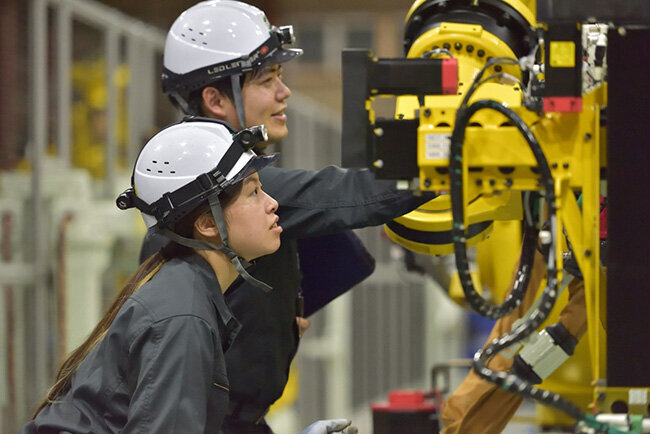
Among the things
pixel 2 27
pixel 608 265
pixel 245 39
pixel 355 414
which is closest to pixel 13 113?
pixel 2 27

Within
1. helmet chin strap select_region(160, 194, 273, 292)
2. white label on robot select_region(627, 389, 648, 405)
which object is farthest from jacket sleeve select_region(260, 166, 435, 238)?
white label on robot select_region(627, 389, 648, 405)

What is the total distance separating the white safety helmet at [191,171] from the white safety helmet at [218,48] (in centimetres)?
51

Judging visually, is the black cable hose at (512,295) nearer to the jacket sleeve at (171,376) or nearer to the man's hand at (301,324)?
the jacket sleeve at (171,376)

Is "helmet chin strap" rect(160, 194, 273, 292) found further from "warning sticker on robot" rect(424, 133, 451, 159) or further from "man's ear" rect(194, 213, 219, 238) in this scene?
"warning sticker on robot" rect(424, 133, 451, 159)

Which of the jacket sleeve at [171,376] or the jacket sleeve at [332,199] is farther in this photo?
the jacket sleeve at [332,199]

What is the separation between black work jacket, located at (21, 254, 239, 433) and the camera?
2.32 m

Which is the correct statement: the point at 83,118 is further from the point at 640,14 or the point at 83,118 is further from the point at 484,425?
the point at 640,14

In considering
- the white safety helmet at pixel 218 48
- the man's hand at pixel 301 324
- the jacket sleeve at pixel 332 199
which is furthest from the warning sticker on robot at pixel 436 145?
the man's hand at pixel 301 324

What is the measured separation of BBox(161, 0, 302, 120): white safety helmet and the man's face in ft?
0.08

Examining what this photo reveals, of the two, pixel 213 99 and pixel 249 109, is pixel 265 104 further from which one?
pixel 213 99

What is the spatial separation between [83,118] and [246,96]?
3.08 m

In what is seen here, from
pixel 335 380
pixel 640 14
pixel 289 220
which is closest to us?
pixel 640 14

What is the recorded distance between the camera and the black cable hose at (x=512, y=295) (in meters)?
2.19

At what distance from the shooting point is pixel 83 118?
6137mm
